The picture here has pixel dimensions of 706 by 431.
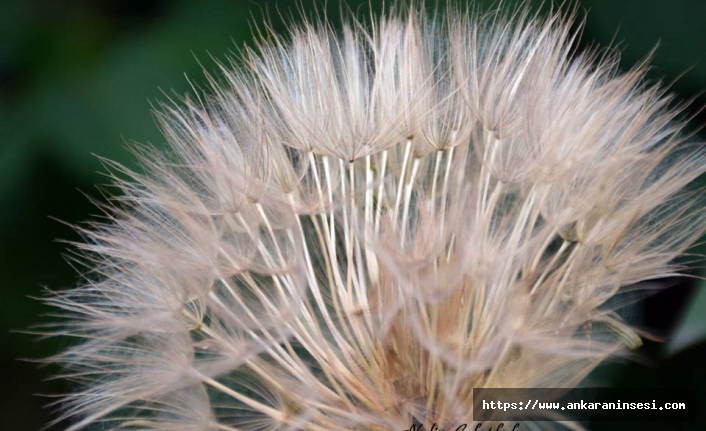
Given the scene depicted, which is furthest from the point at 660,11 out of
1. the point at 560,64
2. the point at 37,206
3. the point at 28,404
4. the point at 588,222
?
the point at 28,404

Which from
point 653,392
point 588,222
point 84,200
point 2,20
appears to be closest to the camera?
point 588,222

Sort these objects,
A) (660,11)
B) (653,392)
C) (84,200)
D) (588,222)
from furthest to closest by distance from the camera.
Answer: (84,200) < (660,11) < (653,392) < (588,222)

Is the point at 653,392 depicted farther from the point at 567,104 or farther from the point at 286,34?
the point at 286,34

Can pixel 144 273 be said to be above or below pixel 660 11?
below

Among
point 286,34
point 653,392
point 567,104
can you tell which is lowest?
point 653,392

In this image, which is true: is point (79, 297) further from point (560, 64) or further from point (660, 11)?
point (660, 11)

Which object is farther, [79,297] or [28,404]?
[28,404]

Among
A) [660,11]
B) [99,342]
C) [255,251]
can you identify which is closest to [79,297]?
[99,342]
